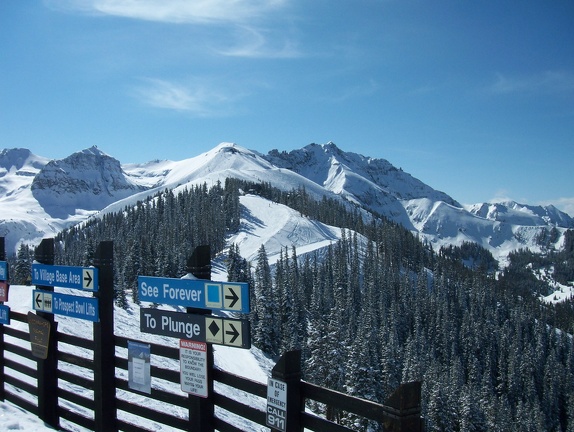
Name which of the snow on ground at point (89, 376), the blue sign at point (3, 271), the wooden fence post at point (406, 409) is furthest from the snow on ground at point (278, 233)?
the wooden fence post at point (406, 409)

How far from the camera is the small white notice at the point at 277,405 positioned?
6.93 m

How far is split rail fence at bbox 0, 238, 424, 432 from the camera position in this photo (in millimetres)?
6209

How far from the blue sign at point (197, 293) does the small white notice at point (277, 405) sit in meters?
1.21

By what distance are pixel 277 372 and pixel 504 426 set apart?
226 ft

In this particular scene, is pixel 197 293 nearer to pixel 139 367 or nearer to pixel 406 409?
pixel 139 367

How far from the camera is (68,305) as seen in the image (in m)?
10.7

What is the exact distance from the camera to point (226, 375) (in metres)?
8.03

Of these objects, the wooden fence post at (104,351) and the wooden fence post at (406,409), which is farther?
the wooden fence post at (104,351)

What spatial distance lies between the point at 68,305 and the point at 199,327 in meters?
4.24

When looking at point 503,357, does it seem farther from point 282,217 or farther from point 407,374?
point 282,217

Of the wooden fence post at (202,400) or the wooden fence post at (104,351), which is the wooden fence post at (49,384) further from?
the wooden fence post at (202,400)

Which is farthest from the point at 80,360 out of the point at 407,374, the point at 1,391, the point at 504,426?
the point at 504,426

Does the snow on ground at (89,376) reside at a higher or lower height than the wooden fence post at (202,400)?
lower

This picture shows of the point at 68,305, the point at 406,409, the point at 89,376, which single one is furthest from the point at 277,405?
the point at 89,376
